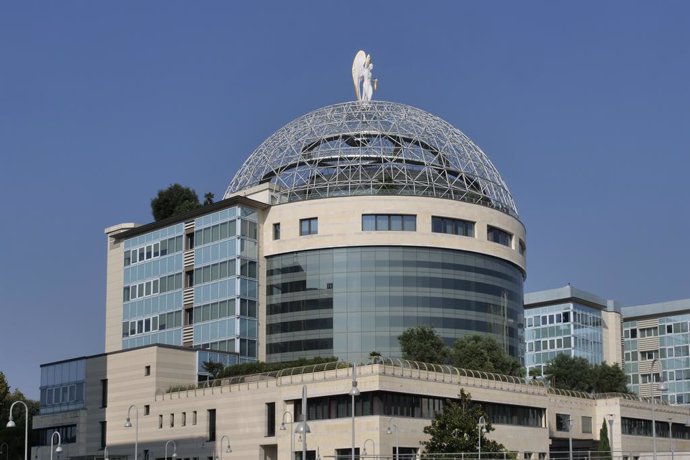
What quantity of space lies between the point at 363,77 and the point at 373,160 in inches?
731

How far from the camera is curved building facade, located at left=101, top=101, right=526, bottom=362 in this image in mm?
124438

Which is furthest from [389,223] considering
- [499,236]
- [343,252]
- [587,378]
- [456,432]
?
[456,432]

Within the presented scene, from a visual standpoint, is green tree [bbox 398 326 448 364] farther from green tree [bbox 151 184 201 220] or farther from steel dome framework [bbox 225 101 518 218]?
green tree [bbox 151 184 201 220]

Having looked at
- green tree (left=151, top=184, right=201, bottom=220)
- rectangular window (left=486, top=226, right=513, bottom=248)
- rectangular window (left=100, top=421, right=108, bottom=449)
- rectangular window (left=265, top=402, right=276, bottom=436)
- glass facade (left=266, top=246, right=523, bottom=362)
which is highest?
green tree (left=151, top=184, right=201, bottom=220)

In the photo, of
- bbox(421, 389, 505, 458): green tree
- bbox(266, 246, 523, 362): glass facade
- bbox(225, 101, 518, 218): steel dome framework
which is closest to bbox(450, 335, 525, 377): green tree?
bbox(266, 246, 523, 362): glass facade

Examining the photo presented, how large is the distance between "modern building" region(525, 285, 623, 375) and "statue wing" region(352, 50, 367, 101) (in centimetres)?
6362

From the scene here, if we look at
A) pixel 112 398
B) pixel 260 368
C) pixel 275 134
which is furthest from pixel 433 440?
pixel 275 134

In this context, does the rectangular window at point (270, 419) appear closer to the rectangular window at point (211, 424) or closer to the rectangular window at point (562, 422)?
the rectangular window at point (211, 424)

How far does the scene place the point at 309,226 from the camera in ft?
422

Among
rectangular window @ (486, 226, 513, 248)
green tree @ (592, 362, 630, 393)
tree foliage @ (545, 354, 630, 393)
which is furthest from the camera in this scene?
tree foliage @ (545, 354, 630, 393)

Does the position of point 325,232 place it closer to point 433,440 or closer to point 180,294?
point 180,294

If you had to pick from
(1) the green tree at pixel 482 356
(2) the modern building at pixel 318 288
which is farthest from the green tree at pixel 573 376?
(1) the green tree at pixel 482 356

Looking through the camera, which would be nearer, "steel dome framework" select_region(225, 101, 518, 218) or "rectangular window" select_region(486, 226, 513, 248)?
"steel dome framework" select_region(225, 101, 518, 218)

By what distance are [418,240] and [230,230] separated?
22.0 metres
